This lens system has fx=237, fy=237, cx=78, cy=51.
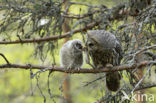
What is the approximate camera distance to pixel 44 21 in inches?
193

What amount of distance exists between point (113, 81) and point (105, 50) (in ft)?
1.86

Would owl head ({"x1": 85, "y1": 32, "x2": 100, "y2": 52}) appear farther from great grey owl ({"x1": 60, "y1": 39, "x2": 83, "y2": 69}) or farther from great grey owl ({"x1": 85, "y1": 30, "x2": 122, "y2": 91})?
great grey owl ({"x1": 60, "y1": 39, "x2": 83, "y2": 69})

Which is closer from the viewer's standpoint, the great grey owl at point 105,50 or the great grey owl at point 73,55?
the great grey owl at point 105,50

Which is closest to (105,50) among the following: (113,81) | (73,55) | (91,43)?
(91,43)

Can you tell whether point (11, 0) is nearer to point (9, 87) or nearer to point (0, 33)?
point (0, 33)

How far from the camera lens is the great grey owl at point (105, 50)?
3062 millimetres

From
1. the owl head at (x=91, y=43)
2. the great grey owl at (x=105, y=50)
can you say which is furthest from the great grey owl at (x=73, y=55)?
the owl head at (x=91, y=43)

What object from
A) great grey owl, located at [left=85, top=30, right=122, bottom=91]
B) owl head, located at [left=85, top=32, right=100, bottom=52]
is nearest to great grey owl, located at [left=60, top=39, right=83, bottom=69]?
great grey owl, located at [left=85, top=30, right=122, bottom=91]

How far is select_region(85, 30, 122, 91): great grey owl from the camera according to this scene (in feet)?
10.0

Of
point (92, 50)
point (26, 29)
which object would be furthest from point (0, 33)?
point (92, 50)

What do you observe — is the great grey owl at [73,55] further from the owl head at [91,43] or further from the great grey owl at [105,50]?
the owl head at [91,43]

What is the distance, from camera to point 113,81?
11.5 ft

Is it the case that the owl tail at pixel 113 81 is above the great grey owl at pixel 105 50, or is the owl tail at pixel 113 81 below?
below

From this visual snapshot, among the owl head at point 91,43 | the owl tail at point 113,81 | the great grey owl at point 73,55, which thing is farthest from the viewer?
the great grey owl at point 73,55
